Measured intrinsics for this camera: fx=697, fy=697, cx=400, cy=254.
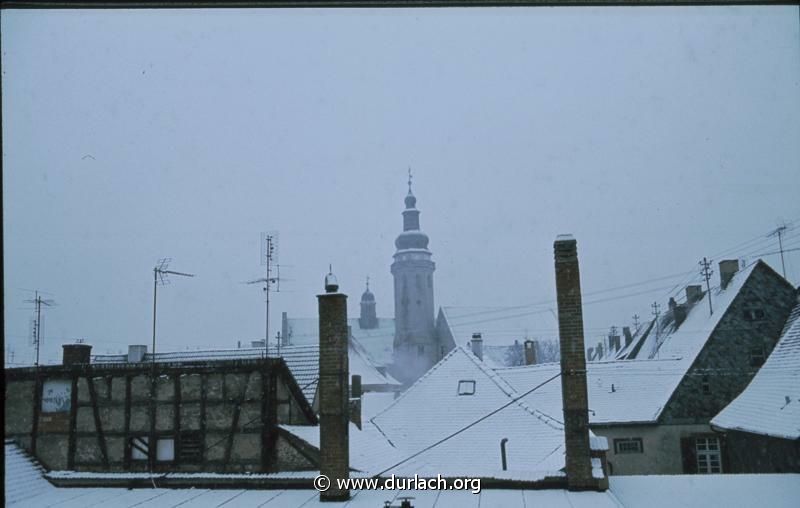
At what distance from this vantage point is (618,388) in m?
22.7

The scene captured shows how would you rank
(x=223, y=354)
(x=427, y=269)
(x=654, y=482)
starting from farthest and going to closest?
(x=427, y=269) < (x=223, y=354) < (x=654, y=482)

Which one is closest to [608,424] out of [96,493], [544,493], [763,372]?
[763,372]

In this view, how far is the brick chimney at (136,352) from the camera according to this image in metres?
25.4

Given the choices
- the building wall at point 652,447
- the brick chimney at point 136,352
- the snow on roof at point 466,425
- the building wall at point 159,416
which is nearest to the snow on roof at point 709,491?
the snow on roof at point 466,425

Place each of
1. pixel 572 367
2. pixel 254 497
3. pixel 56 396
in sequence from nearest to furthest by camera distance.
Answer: pixel 254 497 < pixel 572 367 < pixel 56 396

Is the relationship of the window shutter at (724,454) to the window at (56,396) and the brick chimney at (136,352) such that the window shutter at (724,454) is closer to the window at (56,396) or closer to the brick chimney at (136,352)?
the window at (56,396)

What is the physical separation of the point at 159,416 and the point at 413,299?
135 ft

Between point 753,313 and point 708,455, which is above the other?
point 753,313

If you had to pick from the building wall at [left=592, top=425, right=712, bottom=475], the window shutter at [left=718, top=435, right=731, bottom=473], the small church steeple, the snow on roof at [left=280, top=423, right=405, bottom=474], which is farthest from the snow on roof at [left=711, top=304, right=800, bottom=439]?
the small church steeple

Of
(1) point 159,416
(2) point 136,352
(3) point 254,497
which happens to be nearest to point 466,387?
(1) point 159,416

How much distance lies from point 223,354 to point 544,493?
400 inches

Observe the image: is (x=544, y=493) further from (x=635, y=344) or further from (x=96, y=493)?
(x=635, y=344)

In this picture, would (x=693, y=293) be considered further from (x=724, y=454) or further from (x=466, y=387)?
(x=466, y=387)

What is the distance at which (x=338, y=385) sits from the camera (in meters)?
9.40
